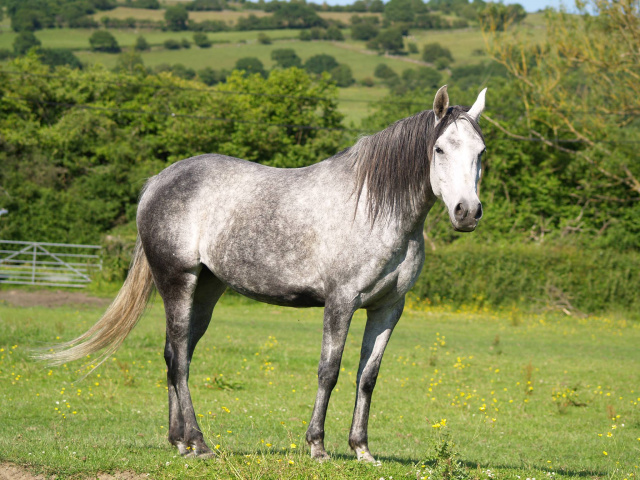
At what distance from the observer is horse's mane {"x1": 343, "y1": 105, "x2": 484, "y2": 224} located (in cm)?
500

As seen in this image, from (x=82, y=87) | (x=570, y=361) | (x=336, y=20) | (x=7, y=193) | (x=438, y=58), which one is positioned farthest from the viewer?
(x=336, y=20)

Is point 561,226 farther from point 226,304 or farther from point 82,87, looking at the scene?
point 82,87

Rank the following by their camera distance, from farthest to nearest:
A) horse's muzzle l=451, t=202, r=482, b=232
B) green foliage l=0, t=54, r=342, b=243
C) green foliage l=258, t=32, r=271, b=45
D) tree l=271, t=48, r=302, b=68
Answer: green foliage l=258, t=32, r=271, b=45
tree l=271, t=48, r=302, b=68
green foliage l=0, t=54, r=342, b=243
horse's muzzle l=451, t=202, r=482, b=232

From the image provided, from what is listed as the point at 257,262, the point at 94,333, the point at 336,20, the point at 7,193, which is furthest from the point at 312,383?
the point at 336,20

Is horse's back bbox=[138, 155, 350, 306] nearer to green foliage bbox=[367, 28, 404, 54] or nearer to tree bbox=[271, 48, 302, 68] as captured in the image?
tree bbox=[271, 48, 302, 68]

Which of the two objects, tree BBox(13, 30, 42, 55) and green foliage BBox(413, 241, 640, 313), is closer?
green foliage BBox(413, 241, 640, 313)

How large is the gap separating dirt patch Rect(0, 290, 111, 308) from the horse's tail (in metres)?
16.3

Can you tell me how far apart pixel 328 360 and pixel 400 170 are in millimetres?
1476

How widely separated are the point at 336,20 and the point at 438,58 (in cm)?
3188

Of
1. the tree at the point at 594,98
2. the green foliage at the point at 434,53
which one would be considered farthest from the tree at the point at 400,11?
the tree at the point at 594,98

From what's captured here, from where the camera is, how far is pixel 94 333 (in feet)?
20.4

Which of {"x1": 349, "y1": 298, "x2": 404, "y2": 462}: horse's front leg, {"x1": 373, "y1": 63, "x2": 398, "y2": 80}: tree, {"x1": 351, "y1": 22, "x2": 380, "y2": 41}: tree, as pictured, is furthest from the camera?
{"x1": 351, "y1": 22, "x2": 380, "y2": 41}: tree

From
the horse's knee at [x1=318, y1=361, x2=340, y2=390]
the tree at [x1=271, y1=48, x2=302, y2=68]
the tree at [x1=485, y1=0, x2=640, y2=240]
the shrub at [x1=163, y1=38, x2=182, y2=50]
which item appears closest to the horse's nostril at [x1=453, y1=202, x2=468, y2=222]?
the horse's knee at [x1=318, y1=361, x2=340, y2=390]

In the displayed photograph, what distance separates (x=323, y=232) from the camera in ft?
16.8
